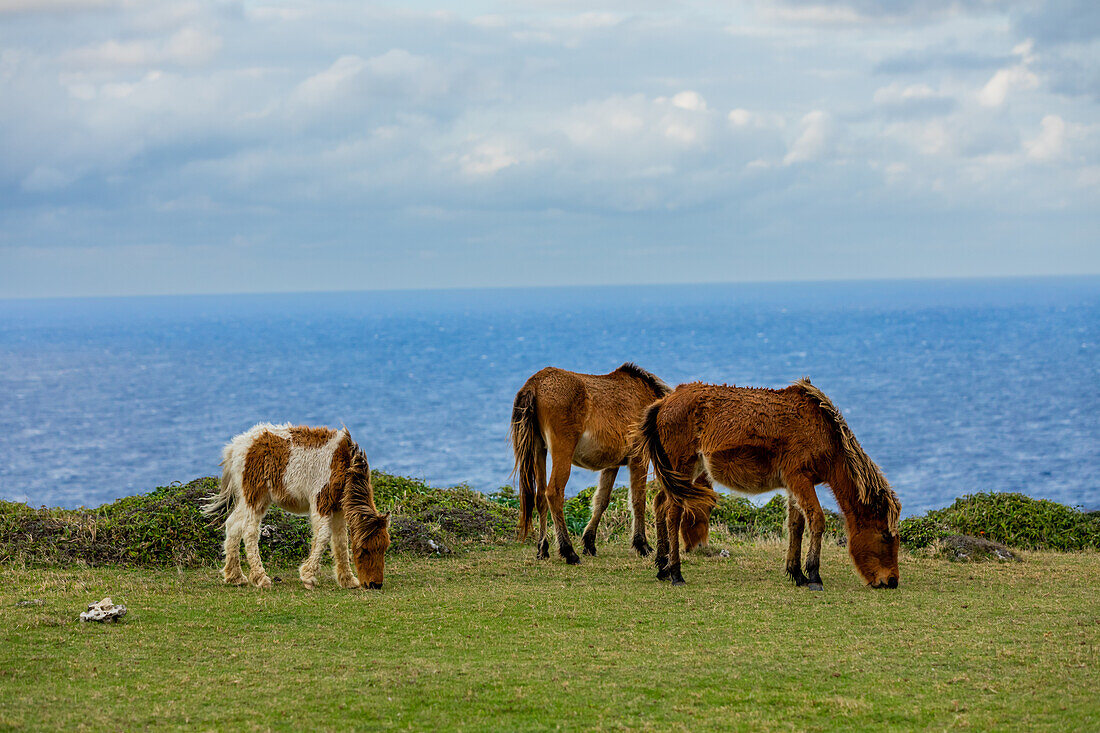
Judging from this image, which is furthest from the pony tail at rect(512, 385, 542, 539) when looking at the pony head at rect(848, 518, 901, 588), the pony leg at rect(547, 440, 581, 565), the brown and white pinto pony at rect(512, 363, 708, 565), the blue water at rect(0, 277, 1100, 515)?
the blue water at rect(0, 277, 1100, 515)

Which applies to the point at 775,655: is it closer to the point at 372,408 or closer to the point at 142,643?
the point at 142,643

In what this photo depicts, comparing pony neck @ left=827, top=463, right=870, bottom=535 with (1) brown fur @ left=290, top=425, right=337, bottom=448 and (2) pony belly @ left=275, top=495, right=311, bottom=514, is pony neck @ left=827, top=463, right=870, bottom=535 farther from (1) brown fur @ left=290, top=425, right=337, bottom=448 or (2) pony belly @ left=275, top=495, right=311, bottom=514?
(2) pony belly @ left=275, top=495, right=311, bottom=514

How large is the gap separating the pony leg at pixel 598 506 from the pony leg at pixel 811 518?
3430 millimetres

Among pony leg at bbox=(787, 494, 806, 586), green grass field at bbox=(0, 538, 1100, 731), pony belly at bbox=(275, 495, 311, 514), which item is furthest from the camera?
pony leg at bbox=(787, 494, 806, 586)

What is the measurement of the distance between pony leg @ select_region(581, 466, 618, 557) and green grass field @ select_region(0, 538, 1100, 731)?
1670 mm

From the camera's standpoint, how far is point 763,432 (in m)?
11.9

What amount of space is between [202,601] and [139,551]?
9.26 ft

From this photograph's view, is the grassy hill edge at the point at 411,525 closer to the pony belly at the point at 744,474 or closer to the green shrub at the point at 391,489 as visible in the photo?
the green shrub at the point at 391,489

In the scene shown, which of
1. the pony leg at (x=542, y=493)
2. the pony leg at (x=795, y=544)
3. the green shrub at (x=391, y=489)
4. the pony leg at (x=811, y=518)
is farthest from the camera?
the green shrub at (x=391, y=489)

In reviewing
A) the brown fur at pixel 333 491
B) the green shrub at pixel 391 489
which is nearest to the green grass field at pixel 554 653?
the brown fur at pixel 333 491

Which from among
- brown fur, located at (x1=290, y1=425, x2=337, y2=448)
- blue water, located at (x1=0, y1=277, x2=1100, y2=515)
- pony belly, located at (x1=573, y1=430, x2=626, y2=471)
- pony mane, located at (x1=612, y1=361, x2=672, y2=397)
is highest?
pony mane, located at (x1=612, y1=361, x2=672, y2=397)

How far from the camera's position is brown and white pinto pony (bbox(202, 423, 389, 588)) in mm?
11781

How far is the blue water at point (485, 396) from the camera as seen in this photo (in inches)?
2077

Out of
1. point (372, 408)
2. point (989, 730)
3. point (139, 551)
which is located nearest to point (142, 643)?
point (139, 551)
